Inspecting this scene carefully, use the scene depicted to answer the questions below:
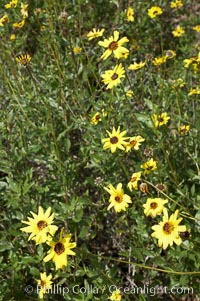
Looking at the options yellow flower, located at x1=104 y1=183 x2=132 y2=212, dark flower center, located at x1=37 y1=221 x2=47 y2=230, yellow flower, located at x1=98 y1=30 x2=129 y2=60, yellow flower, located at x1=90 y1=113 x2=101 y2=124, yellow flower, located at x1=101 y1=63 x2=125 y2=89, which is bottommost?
dark flower center, located at x1=37 y1=221 x2=47 y2=230

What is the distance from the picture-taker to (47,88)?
2.96 metres

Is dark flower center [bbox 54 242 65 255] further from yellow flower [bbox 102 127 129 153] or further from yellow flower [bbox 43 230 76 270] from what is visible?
yellow flower [bbox 102 127 129 153]

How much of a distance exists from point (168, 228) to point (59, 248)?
0.44 meters

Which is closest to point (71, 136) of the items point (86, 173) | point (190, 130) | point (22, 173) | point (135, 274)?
point (86, 173)

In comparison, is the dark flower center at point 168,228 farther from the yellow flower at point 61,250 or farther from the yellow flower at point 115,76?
the yellow flower at point 115,76

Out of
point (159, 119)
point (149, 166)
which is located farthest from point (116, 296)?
point (159, 119)

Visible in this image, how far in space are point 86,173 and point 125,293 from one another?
97 cm

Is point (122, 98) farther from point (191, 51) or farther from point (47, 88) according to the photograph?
point (191, 51)

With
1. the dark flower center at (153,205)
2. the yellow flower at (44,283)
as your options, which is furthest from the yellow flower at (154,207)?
the yellow flower at (44,283)

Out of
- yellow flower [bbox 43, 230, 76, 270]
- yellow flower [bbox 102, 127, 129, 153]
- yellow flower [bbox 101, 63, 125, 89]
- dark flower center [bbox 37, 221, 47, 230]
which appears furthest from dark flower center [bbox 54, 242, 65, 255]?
yellow flower [bbox 101, 63, 125, 89]

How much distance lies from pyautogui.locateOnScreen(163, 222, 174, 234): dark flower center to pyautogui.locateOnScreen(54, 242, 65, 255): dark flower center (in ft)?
1.35

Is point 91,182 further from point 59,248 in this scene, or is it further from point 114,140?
point 59,248

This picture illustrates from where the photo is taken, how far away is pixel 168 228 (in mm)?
1715

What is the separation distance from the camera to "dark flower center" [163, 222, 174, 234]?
1.71m
